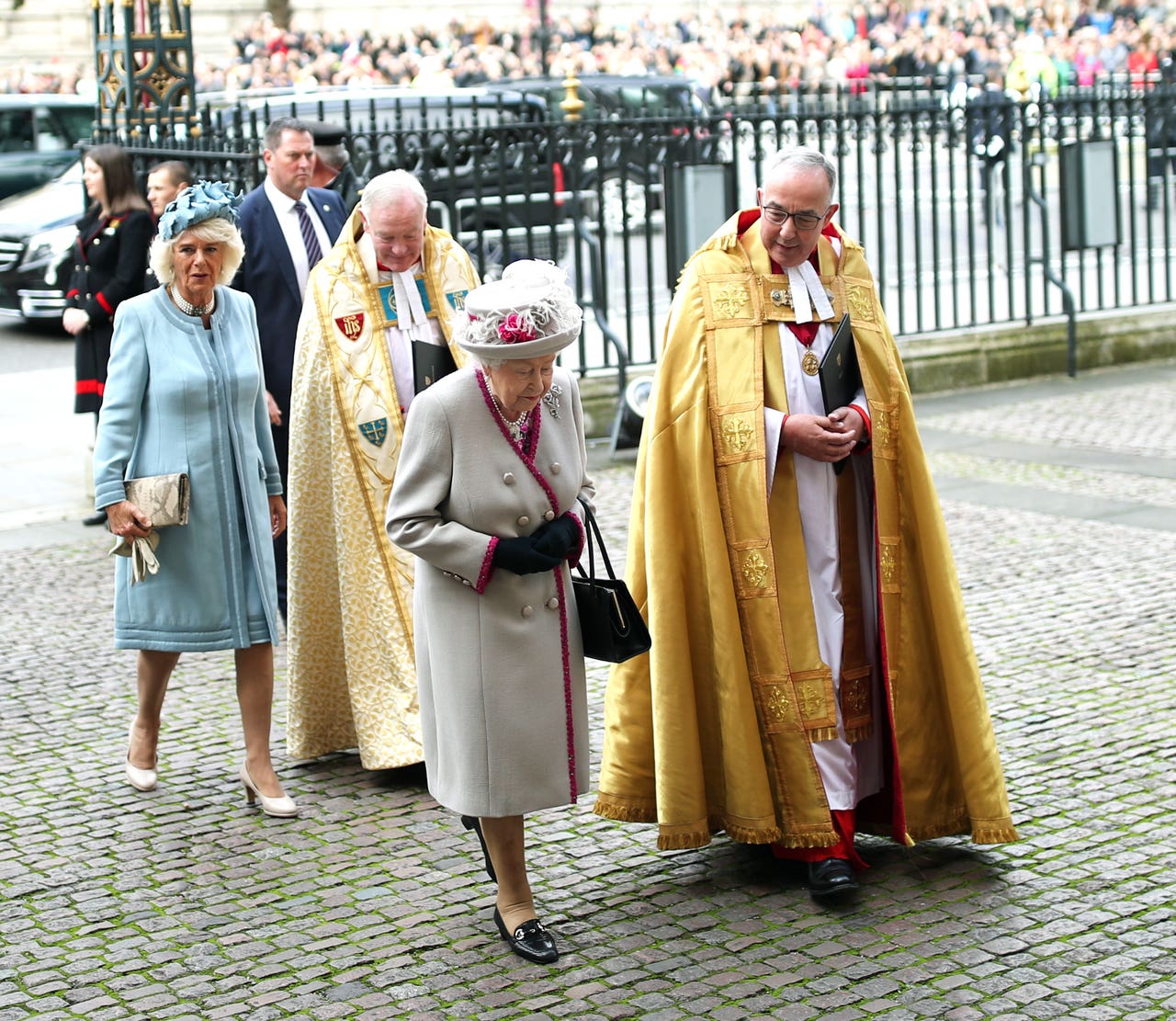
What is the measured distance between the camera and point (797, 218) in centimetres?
457

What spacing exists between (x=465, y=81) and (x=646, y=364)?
14570mm

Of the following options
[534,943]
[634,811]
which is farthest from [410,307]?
[534,943]

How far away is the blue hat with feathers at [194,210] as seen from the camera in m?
5.18

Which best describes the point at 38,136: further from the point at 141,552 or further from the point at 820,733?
the point at 820,733

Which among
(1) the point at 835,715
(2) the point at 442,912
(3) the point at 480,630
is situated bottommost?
(2) the point at 442,912

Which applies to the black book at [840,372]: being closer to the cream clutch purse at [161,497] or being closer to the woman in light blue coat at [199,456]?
the woman in light blue coat at [199,456]

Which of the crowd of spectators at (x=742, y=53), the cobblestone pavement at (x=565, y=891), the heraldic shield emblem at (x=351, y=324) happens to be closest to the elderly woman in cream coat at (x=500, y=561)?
the cobblestone pavement at (x=565, y=891)

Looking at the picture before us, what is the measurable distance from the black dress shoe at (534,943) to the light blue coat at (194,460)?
1.44 m

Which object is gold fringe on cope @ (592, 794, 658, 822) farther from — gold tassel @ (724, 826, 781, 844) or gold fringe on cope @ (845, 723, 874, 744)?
gold fringe on cope @ (845, 723, 874, 744)

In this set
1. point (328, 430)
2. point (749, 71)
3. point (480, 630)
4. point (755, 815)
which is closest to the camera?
point (480, 630)

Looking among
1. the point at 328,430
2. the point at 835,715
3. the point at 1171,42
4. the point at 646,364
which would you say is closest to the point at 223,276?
the point at 328,430

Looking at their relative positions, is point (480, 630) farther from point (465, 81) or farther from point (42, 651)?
point (465, 81)

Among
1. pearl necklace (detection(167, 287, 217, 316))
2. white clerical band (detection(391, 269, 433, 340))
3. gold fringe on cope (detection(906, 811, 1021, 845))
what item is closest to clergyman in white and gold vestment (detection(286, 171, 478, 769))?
white clerical band (detection(391, 269, 433, 340))

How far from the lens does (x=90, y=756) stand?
5.95 meters
